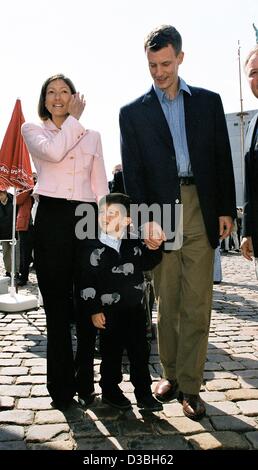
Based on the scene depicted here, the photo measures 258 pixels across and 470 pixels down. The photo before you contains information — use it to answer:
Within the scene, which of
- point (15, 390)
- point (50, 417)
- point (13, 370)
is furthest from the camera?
point (13, 370)

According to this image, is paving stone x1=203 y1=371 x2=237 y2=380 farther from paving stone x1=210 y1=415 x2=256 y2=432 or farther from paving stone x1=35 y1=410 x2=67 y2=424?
paving stone x1=35 y1=410 x2=67 y2=424

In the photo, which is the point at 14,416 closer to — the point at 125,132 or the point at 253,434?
the point at 253,434

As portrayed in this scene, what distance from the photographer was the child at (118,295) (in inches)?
119

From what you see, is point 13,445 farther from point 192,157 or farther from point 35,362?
point 192,157

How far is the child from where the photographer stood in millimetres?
3012

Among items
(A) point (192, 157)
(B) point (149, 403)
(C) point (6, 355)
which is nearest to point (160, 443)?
(B) point (149, 403)

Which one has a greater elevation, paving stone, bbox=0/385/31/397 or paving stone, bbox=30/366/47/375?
paving stone, bbox=0/385/31/397

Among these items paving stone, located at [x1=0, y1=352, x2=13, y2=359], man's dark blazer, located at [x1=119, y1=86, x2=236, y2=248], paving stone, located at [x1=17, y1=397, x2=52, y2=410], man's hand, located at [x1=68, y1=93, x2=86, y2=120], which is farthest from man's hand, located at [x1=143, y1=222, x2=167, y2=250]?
paving stone, located at [x1=0, y1=352, x2=13, y2=359]

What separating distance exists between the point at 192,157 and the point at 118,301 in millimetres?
1067

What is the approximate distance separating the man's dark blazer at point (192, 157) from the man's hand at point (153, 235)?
7.4 inches

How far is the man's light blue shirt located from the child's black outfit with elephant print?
2.00 ft

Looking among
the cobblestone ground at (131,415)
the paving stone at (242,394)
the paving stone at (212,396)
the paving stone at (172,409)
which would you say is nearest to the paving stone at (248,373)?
the cobblestone ground at (131,415)

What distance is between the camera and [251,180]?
289 cm

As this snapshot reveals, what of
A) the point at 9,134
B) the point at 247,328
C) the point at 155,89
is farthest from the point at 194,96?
the point at 9,134
